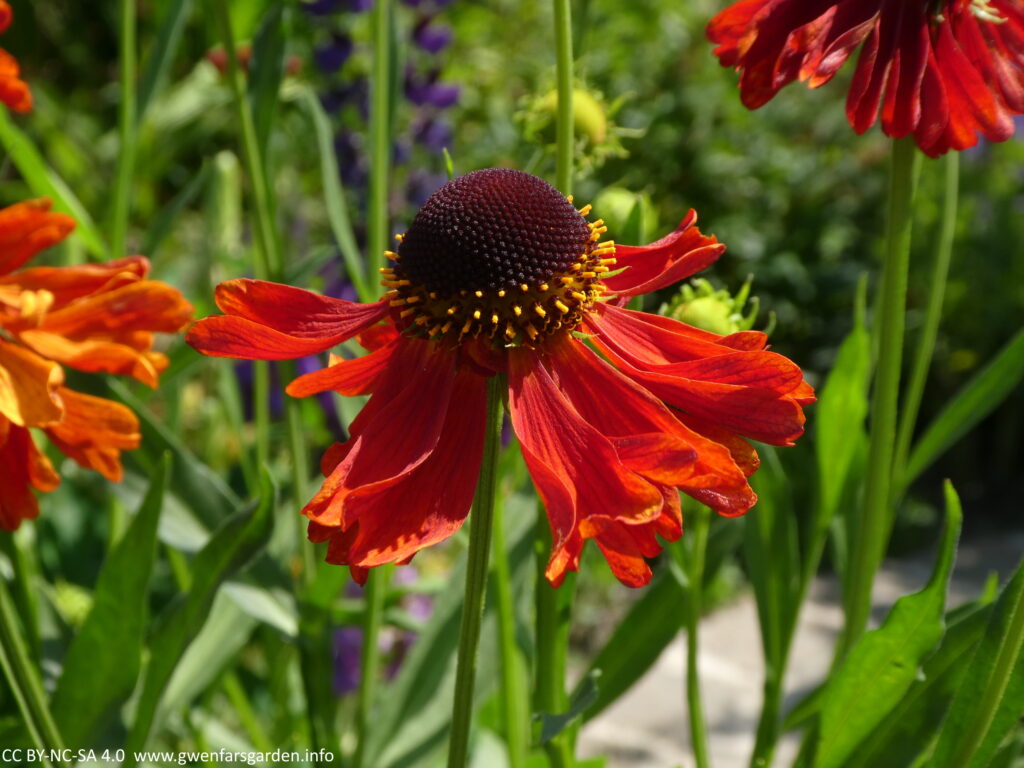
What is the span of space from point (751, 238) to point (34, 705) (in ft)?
6.76

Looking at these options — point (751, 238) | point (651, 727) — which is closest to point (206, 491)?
point (651, 727)

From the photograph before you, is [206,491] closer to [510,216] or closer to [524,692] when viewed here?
[524,692]

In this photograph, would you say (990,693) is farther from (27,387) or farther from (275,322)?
(27,387)

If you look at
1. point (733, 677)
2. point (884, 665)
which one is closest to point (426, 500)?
point (884, 665)

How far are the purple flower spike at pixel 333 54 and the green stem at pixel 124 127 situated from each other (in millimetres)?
588

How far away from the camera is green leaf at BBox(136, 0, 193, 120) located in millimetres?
982

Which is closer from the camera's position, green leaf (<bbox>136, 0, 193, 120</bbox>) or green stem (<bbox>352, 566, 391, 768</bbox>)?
green stem (<bbox>352, 566, 391, 768</bbox>)

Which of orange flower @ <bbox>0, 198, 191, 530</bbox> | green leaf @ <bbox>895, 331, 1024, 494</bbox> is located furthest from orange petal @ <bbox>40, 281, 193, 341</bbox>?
green leaf @ <bbox>895, 331, 1024, 494</bbox>

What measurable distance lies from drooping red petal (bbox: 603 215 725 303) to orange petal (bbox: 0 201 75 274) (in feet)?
1.13

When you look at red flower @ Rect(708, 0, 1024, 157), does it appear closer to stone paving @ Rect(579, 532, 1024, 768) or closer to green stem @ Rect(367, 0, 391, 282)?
green stem @ Rect(367, 0, 391, 282)

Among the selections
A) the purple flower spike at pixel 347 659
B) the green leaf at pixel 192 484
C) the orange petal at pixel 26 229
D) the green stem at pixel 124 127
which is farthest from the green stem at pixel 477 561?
the purple flower spike at pixel 347 659

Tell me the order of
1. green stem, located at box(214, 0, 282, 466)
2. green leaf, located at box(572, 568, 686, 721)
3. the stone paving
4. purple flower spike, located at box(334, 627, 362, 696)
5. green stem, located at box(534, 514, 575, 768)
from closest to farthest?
green stem, located at box(534, 514, 575, 768) < green stem, located at box(214, 0, 282, 466) < green leaf, located at box(572, 568, 686, 721) < purple flower spike, located at box(334, 627, 362, 696) < the stone paving

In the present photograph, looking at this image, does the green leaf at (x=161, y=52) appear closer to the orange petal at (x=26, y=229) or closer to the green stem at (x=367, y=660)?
the orange petal at (x=26, y=229)

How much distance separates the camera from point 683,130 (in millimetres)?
2596
